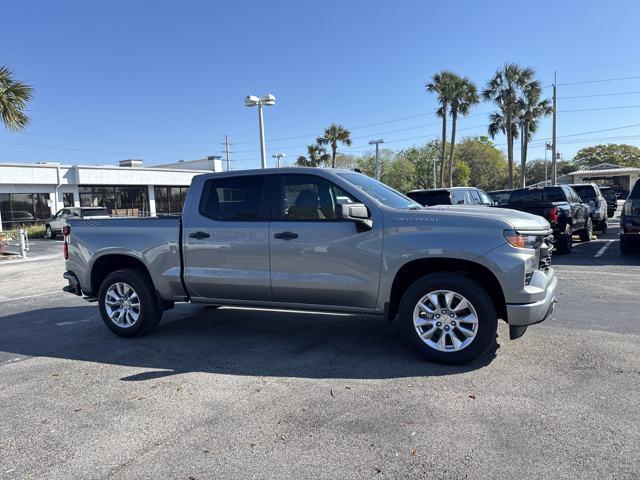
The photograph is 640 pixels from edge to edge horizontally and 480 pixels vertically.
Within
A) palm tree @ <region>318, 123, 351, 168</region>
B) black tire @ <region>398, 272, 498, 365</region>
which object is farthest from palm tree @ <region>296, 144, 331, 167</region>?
black tire @ <region>398, 272, 498, 365</region>

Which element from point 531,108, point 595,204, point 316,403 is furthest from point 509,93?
point 316,403

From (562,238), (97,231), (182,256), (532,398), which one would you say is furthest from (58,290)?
(562,238)

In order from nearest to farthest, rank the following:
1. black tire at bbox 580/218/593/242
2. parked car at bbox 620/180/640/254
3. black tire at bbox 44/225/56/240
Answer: parked car at bbox 620/180/640/254 < black tire at bbox 580/218/593/242 < black tire at bbox 44/225/56/240

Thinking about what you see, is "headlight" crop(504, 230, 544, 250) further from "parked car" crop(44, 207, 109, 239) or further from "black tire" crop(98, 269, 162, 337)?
"parked car" crop(44, 207, 109, 239)

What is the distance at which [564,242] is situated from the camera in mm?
12008

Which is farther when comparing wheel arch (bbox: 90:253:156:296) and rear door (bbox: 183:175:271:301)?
wheel arch (bbox: 90:253:156:296)

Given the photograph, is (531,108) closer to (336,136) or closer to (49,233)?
(336,136)

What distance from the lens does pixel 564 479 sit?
280 cm

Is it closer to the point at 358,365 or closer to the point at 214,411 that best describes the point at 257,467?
the point at 214,411

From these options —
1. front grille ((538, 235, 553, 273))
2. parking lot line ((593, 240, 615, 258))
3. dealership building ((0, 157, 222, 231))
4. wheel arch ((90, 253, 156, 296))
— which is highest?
dealership building ((0, 157, 222, 231))

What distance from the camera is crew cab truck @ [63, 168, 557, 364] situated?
448cm

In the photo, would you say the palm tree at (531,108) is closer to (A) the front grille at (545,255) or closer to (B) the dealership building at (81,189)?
(B) the dealership building at (81,189)

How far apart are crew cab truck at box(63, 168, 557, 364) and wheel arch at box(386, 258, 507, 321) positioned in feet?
0.04

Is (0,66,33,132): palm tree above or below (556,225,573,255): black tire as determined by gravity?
above
